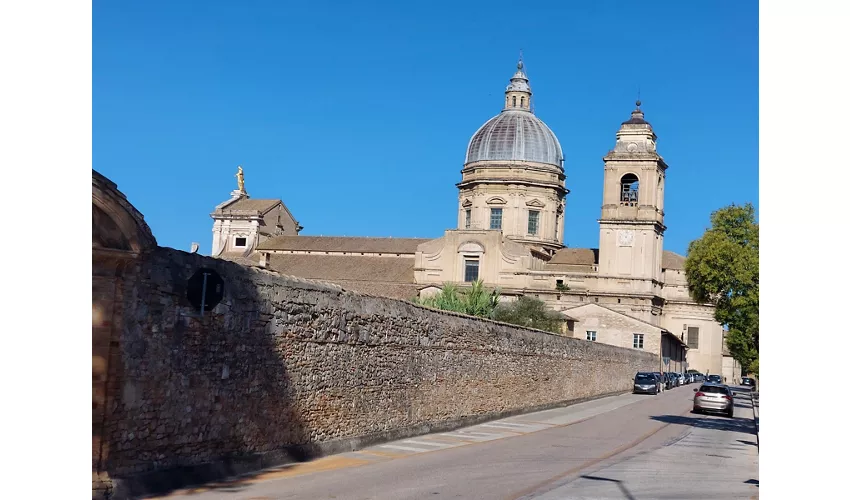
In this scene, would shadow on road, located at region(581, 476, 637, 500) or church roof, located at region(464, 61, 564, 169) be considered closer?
shadow on road, located at region(581, 476, 637, 500)

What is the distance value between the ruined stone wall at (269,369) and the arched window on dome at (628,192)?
6162cm

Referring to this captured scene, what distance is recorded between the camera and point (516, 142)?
9506cm

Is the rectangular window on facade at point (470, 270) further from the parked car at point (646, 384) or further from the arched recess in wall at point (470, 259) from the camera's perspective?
the parked car at point (646, 384)

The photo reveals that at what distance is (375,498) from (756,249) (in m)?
21.0

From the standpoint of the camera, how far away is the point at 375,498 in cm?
1257

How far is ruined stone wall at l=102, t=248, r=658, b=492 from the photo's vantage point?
1242 centimetres

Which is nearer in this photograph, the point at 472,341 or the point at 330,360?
Result: the point at 330,360

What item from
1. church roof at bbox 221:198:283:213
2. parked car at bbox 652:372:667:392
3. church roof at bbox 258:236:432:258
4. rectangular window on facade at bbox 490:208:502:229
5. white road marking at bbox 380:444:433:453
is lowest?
parked car at bbox 652:372:667:392

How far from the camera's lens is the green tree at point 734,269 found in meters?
30.2

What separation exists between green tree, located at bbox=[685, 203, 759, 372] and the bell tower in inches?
2032

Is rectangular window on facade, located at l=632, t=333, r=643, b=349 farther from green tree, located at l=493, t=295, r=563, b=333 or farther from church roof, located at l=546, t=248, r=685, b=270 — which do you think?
church roof, located at l=546, t=248, r=685, b=270

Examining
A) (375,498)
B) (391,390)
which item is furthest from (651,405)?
(375,498)

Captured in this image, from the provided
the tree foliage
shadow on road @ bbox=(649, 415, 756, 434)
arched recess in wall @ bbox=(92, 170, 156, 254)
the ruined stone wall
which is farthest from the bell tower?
arched recess in wall @ bbox=(92, 170, 156, 254)
